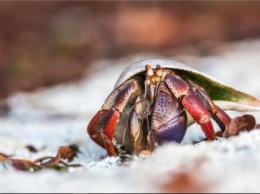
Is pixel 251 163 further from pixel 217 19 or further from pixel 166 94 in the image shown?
pixel 217 19

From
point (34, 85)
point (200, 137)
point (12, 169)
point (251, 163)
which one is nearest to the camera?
point (251, 163)

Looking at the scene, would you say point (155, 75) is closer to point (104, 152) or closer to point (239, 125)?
point (239, 125)

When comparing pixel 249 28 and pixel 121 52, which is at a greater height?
pixel 249 28

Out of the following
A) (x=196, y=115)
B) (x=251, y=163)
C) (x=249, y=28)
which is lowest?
(x=251, y=163)

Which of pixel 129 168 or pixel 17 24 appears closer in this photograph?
pixel 129 168

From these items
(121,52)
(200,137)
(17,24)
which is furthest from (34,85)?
(200,137)

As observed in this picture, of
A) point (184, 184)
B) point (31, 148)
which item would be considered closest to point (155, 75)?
point (31, 148)

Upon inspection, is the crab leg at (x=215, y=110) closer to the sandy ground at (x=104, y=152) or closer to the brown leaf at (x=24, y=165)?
the sandy ground at (x=104, y=152)

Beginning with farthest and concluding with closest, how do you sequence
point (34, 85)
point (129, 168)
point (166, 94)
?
point (34, 85)
point (166, 94)
point (129, 168)
